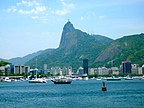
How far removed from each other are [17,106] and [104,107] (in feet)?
48.1

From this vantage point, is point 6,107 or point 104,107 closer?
point 104,107

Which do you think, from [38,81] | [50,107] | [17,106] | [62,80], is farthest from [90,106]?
[38,81]

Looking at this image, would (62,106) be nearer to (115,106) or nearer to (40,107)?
(40,107)

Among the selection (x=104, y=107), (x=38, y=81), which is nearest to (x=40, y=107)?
(x=104, y=107)

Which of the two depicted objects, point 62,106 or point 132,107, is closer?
point 132,107

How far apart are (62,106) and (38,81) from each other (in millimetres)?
142742

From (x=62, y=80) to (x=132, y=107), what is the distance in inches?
4678

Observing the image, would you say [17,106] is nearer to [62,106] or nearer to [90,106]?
[62,106]

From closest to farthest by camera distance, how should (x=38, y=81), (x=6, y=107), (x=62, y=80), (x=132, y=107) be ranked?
1. (x=132, y=107)
2. (x=6, y=107)
3. (x=62, y=80)
4. (x=38, y=81)

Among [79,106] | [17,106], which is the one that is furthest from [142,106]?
[17,106]

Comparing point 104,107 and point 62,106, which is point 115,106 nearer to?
point 104,107

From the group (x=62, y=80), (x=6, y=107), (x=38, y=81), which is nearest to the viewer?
(x=6, y=107)

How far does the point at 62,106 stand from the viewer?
5819 cm

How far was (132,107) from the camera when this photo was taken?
54.2 meters
